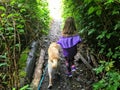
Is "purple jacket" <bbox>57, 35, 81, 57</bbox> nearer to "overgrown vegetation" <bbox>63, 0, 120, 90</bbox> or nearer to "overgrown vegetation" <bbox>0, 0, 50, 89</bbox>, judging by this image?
"overgrown vegetation" <bbox>63, 0, 120, 90</bbox>

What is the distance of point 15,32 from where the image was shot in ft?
22.2

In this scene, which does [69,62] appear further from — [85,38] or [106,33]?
[85,38]

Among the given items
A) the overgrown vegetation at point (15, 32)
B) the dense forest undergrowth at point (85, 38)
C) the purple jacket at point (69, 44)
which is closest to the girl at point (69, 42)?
the purple jacket at point (69, 44)

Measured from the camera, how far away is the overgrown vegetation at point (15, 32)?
5961 mm

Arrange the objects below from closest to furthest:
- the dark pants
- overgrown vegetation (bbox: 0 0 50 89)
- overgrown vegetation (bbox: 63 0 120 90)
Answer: overgrown vegetation (bbox: 63 0 120 90) < overgrown vegetation (bbox: 0 0 50 89) < the dark pants

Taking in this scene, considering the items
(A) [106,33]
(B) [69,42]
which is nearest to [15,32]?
(B) [69,42]

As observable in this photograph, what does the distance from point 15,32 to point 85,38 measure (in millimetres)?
3445

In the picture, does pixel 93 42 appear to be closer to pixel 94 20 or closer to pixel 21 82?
pixel 94 20

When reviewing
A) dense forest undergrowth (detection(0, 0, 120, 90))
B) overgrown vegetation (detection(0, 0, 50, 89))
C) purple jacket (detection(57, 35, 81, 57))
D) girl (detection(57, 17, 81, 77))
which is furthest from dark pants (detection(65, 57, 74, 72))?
overgrown vegetation (detection(0, 0, 50, 89))

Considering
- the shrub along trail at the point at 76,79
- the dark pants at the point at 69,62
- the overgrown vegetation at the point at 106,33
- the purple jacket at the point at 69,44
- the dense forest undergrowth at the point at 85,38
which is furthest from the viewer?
the dark pants at the point at 69,62

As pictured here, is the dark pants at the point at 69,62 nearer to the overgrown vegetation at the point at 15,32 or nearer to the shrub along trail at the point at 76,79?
the shrub along trail at the point at 76,79

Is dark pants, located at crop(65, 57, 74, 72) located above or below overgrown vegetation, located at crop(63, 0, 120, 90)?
below

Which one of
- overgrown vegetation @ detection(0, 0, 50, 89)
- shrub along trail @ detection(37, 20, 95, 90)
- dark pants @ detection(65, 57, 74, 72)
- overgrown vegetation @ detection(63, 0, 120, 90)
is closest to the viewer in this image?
overgrown vegetation @ detection(63, 0, 120, 90)

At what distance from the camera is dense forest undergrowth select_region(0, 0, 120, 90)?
221 inches
